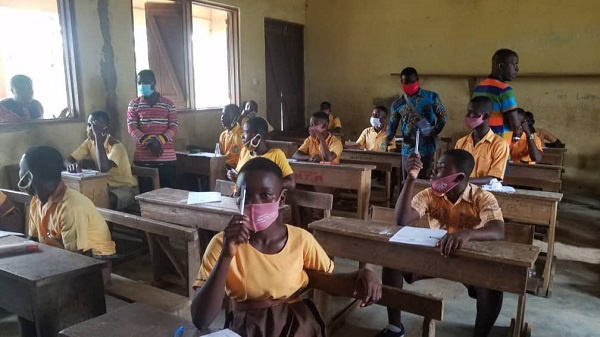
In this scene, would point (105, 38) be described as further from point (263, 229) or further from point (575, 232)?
point (575, 232)

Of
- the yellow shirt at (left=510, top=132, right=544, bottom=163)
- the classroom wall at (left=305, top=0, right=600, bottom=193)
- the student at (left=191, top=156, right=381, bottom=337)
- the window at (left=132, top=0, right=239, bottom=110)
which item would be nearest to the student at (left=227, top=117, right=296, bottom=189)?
the student at (left=191, top=156, right=381, bottom=337)

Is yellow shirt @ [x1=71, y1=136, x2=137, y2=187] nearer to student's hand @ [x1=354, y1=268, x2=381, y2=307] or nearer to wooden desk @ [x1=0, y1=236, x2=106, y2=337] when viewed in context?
wooden desk @ [x1=0, y1=236, x2=106, y2=337]

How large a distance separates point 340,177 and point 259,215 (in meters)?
2.87

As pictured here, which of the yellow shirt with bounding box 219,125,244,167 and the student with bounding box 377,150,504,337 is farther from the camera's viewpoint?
the yellow shirt with bounding box 219,125,244,167

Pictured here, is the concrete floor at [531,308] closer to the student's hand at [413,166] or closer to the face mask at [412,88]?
the student's hand at [413,166]

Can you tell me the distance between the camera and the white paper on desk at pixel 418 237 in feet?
6.91

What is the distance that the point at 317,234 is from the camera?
2564mm

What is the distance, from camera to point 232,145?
211 inches

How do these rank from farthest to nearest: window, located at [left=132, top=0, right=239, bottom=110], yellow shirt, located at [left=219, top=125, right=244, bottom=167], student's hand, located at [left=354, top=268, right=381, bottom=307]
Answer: window, located at [left=132, top=0, right=239, bottom=110], yellow shirt, located at [left=219, top=125, right=244, bottom=167], student's hand, located at [left=354, top=268, right=381, bottom=307]

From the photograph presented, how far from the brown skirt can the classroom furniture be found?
0.49 feet

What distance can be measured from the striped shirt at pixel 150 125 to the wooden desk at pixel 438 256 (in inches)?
109

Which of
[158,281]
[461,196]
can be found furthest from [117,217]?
[461,196]

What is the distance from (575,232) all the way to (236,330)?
475cm

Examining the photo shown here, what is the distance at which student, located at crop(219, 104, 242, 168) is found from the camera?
5.29m
